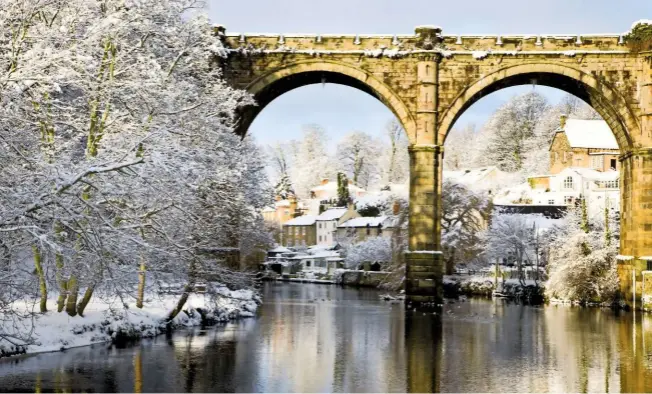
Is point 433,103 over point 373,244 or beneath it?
over

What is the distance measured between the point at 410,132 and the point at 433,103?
1313 millimetres

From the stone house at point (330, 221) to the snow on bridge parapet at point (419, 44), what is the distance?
4324cm

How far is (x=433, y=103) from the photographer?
2828 centimetres

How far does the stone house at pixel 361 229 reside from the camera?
2512 inches

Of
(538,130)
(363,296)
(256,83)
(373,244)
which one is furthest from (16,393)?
(538,130)

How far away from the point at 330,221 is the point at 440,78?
46289 mm

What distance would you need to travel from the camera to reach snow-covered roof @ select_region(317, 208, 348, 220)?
72463mm

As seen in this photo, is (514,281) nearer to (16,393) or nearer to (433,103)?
(433,103)

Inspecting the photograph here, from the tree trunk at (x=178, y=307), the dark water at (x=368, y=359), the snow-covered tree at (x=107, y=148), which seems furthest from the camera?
the tree trunk at (x=178, y=307)

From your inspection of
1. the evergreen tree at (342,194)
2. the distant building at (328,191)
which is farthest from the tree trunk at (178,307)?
the distant building at (328,191)

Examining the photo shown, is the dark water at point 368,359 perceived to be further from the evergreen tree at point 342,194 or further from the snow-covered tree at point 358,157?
the snow-covered tree at point 358,157

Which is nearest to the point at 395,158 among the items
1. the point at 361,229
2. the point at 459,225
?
the point at 361,229

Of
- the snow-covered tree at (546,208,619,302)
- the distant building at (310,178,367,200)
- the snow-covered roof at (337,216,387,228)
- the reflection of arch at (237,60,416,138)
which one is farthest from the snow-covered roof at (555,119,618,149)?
the reflection of arch at (237,60,416,138)

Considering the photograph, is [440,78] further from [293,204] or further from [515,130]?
[293,204]
